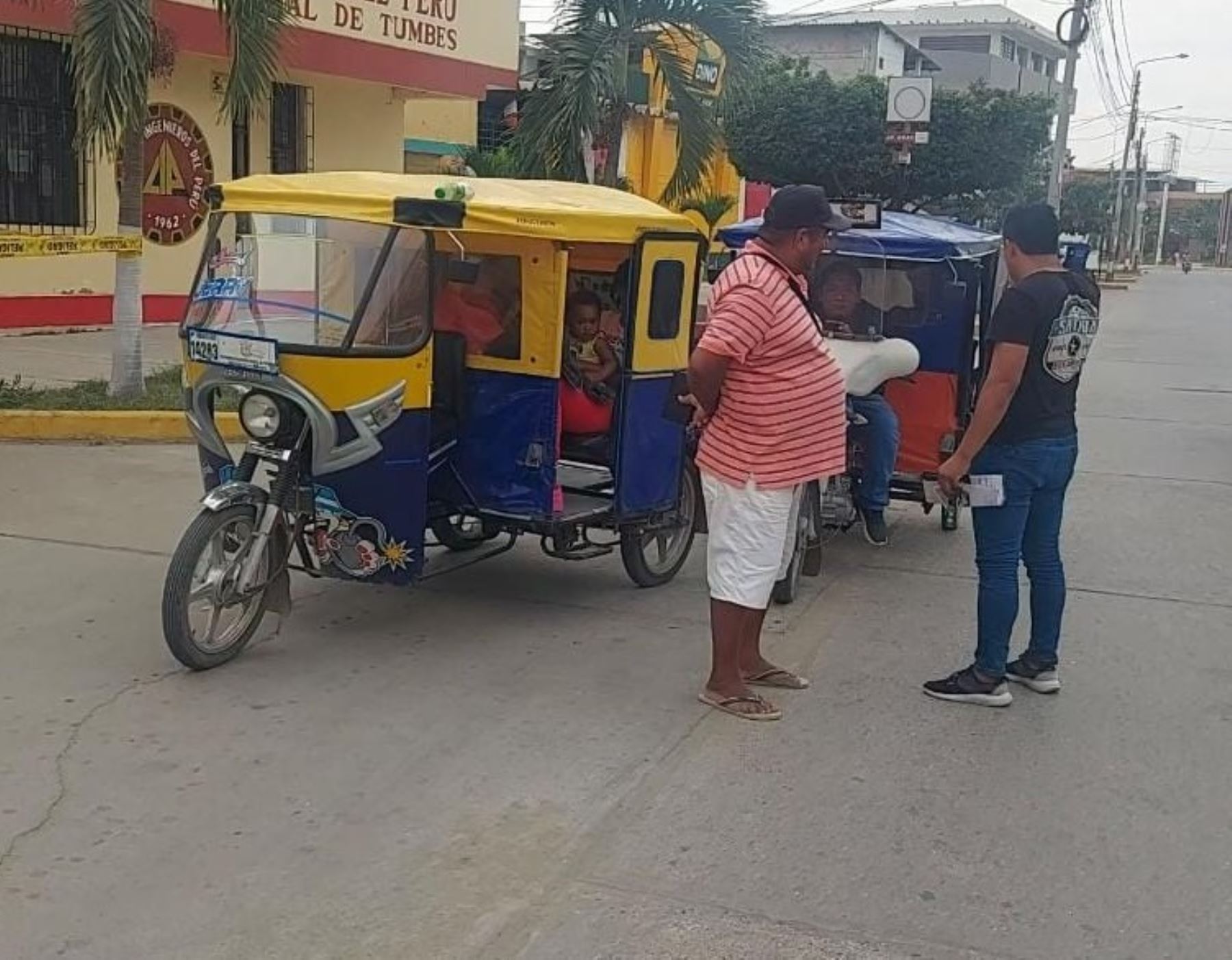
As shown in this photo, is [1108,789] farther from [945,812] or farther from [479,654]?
[479,654]

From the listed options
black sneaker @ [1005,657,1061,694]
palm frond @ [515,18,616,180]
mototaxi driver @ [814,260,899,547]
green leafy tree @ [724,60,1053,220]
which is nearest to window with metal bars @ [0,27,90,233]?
palm frond @ [515,18,616,180]

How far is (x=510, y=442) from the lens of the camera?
6379 mm

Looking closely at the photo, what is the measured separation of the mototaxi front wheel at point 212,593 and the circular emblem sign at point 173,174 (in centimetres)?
1187

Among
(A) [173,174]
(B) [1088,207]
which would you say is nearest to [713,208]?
(A) [173,174]

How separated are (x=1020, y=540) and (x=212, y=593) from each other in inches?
122

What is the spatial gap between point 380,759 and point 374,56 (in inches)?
566

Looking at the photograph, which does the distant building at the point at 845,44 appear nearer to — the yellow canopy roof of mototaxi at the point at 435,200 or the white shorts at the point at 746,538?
the yellow canopy roof of mototaxi at the point at 435,200

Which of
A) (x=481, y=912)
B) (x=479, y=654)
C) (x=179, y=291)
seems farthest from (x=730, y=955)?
(x=179, y=291)

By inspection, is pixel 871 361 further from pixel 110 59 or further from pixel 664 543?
pixel 110 59

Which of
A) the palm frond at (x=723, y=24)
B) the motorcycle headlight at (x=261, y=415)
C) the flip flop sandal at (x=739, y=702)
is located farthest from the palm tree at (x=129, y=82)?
the flip flop sandal at (x=739, y=702)

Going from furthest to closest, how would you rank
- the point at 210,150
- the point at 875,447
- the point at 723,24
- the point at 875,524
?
the point at 210,150 < the point at 723,24 < the point at 875,524 < the point at 875,447

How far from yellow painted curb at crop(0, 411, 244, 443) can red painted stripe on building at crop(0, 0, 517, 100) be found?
494 centimetres

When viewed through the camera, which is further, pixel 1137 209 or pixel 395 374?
pixel 1137 209

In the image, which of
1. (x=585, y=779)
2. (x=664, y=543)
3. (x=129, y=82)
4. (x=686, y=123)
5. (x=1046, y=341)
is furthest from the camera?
(x=686, y=123)
